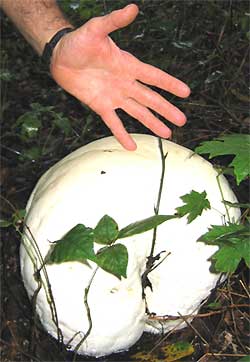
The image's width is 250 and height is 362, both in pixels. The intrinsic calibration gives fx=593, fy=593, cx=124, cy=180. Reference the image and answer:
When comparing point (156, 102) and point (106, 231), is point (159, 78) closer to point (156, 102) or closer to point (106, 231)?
point (156, 102)

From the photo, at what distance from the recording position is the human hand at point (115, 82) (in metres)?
2.28

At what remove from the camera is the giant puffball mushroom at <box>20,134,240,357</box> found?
2.04 m

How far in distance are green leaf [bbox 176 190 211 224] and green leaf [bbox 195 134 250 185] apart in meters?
0.19

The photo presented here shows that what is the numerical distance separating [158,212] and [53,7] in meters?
1.17

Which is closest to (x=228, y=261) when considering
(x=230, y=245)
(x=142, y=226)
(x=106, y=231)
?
(x=230, y=245)

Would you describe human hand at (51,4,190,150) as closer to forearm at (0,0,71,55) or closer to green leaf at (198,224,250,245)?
forearm at (0,0,71,55)

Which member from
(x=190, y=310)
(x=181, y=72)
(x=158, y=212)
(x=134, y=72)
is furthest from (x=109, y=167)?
(x=181, y=72)

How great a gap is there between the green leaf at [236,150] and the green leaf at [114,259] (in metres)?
0.41

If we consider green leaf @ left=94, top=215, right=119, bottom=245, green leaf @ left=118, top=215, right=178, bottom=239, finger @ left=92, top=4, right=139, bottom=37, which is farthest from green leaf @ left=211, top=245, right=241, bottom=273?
finger @ left=92, top=4, right=139, bottom=37

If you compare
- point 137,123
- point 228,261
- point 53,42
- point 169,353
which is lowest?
point 169,353

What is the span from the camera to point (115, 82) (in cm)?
236

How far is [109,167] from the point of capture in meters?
2.15

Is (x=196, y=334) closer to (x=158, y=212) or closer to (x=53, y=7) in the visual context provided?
(x=158, y=212)

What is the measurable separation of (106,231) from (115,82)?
2.37 ft
